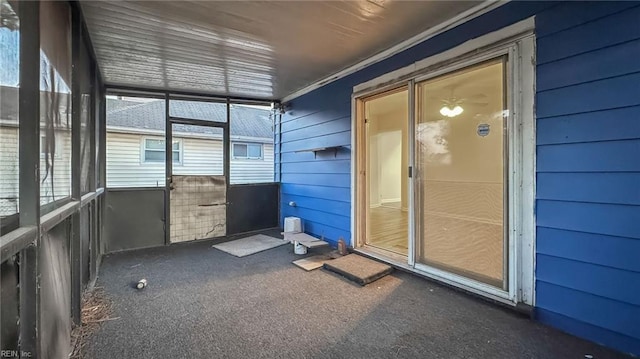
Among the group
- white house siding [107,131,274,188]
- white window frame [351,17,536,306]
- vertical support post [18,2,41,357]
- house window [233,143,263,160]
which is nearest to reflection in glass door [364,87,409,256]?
house window [233,143,263,160]

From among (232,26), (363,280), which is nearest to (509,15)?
(232,26)

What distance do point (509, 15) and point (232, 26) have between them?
2.23 meters

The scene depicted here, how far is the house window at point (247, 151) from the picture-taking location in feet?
15.9

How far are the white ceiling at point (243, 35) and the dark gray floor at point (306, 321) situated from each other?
2356mm

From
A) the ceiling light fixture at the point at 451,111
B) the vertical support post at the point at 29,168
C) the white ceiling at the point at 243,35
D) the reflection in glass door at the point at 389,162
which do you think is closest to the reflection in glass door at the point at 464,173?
the ceiling light fixture at the point at 451,111

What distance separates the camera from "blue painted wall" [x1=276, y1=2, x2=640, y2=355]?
162 centimetres

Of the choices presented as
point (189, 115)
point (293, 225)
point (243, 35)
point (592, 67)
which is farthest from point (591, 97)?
point (189, 115)

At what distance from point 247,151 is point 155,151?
146 cm

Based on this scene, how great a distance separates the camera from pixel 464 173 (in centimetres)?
251

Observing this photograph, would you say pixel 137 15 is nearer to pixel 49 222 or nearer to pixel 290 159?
pixel 49 222

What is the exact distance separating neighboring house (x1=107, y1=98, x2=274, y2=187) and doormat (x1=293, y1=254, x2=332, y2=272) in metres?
2.09

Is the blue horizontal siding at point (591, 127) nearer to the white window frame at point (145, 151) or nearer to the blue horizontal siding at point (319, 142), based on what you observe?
the blue horizontal siding at point (319, 142)

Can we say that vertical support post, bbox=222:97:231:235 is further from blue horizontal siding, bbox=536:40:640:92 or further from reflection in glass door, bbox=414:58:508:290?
blue horizontal siding, bbox=536:40:640:92

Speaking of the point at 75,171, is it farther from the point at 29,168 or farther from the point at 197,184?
the point at 197,184
